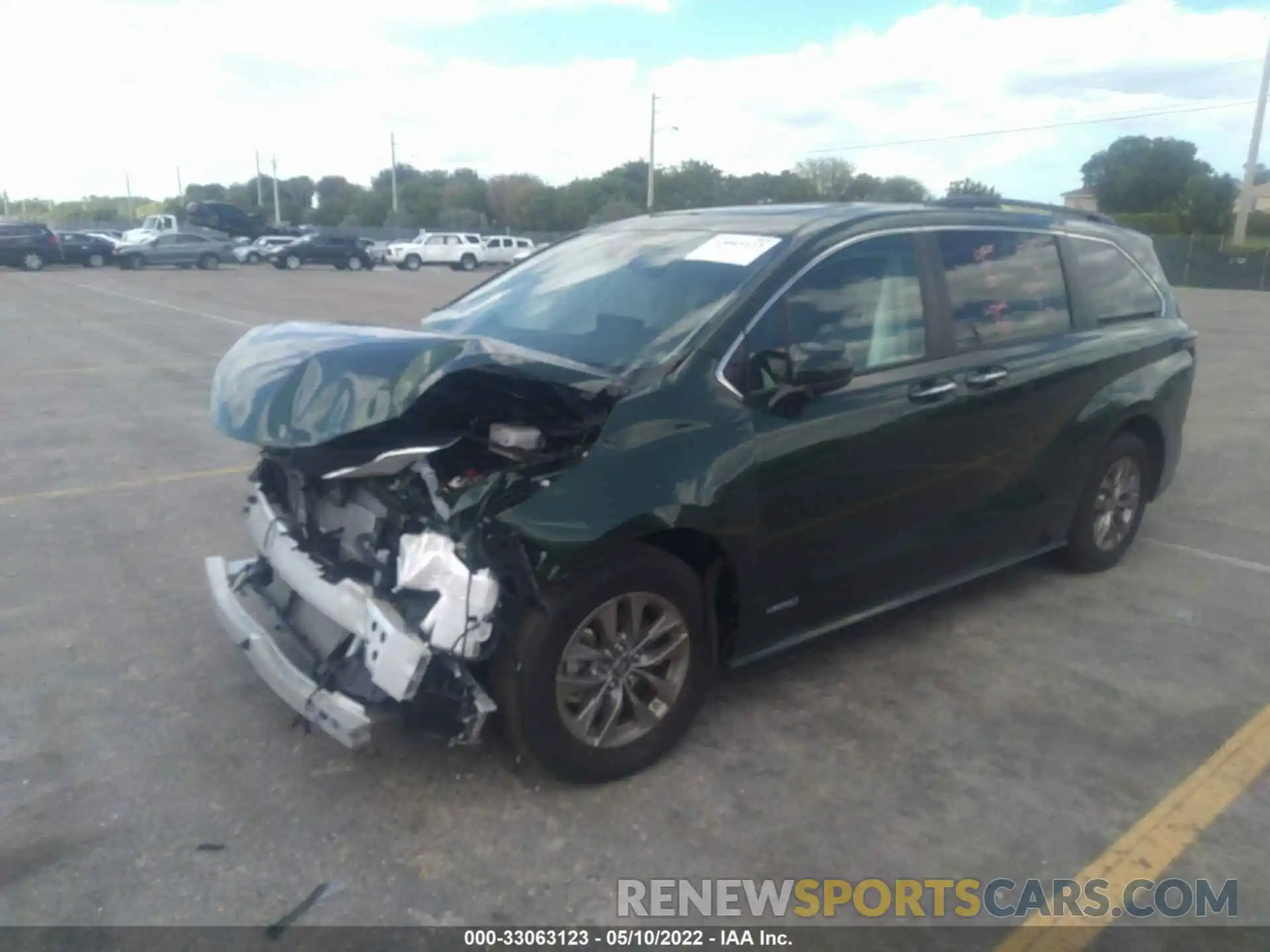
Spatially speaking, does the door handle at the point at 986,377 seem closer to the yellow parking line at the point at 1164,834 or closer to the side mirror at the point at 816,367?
the side mirror at the point at 816,367

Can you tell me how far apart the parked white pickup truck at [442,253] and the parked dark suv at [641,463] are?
4259 centimetres

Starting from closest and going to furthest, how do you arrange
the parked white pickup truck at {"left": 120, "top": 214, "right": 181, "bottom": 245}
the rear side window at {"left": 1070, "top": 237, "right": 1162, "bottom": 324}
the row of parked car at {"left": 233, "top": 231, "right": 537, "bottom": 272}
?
1. the rear side window at {"left": 1070, "top": 237, "right": 1162, "bottom": 324}
2. the parked white pickup truck at {"left": 120, "top": 214, "right": 181, "bottom": 245}
3. the row of parked car at {"left": 233, "top": 231, "right": 537, "bottom": 272}

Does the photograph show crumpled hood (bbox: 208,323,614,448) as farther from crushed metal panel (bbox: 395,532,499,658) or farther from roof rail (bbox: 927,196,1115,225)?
roof rail (bbox: 927,196,1115,225)

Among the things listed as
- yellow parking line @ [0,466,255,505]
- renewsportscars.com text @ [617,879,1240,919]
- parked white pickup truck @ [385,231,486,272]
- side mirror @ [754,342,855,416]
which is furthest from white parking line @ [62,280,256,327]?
parked white pickup truck @ [385,231,486,272]

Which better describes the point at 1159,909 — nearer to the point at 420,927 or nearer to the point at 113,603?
the point at 420,927

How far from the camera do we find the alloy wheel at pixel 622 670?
3350 millimetres

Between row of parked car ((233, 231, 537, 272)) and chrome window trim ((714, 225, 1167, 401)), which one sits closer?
chrome window trim ((714, 225, 1167, 401))

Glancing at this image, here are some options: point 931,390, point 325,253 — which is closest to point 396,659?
point 931,390

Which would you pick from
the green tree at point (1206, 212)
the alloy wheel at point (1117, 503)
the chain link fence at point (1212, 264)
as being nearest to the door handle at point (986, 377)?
the alloy wheel at point (1117, 503)

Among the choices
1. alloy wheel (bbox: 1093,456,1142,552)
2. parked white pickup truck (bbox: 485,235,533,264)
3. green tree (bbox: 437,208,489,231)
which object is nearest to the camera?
alloy wheel (bbox: 1093,456,1142,552)

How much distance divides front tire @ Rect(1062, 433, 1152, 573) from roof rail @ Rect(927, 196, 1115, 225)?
46.5 inches

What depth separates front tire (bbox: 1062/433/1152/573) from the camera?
5.37 metres

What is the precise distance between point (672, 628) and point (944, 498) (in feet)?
5.07

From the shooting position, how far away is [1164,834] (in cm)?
331
